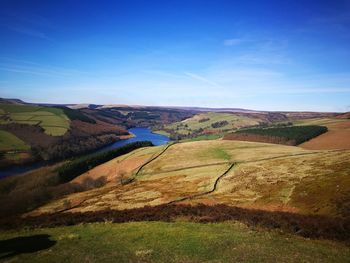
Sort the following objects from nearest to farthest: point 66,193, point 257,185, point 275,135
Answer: point 257,185 < point 66,193 < point 275,135

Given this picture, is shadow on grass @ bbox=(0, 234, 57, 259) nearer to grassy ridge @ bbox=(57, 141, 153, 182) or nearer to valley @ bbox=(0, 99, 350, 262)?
valley @ bbox=(0, 99, 350, 262)

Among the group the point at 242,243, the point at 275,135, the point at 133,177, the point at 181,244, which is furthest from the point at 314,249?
the point at 275,135

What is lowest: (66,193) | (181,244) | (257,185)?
(66,193)

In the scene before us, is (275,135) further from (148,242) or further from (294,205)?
(148,242)

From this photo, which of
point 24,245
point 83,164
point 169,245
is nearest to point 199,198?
point 169,245

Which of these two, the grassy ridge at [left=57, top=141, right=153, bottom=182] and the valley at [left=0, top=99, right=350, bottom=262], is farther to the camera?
the grassy ridge at [left=57, top=141, right=153, bottom=182]

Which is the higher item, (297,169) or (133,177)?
(297,169)

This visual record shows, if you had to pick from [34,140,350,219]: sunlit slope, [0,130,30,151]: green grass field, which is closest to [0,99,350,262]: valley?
[34,140,350,219]: sunlit slope
